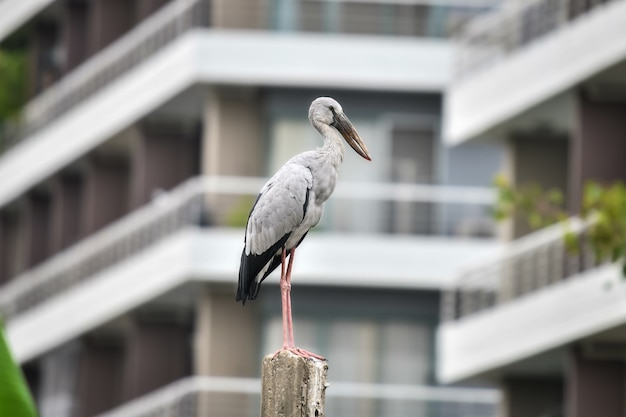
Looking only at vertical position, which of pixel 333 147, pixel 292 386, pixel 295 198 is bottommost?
pixel 292 386

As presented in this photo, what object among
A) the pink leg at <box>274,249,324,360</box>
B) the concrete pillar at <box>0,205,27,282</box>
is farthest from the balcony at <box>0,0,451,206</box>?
the pink leg at <box>274,249,324,360</box>

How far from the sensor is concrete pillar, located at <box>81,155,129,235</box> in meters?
48.2

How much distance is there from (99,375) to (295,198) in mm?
35476

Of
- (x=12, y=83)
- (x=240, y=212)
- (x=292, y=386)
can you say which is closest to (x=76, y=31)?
(x=12, y=83)

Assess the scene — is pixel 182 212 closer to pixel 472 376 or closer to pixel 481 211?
pixel 481 211

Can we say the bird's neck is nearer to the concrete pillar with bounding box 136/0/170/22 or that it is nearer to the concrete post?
the concrete post

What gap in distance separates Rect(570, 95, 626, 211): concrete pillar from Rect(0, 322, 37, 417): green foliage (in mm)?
25274

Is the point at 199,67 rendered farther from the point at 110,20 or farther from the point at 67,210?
the point at 67,210

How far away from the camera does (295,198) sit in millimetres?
12414

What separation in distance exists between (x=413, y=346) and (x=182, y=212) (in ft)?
16.5

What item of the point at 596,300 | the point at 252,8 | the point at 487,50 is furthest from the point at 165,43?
the point at 596,300

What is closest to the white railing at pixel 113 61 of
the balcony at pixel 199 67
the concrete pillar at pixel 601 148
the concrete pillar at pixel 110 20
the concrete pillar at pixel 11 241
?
the balcony at pixel 199 67

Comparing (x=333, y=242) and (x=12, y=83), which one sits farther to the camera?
(x=12, y=83)

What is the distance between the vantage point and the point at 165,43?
4438 centimetres
